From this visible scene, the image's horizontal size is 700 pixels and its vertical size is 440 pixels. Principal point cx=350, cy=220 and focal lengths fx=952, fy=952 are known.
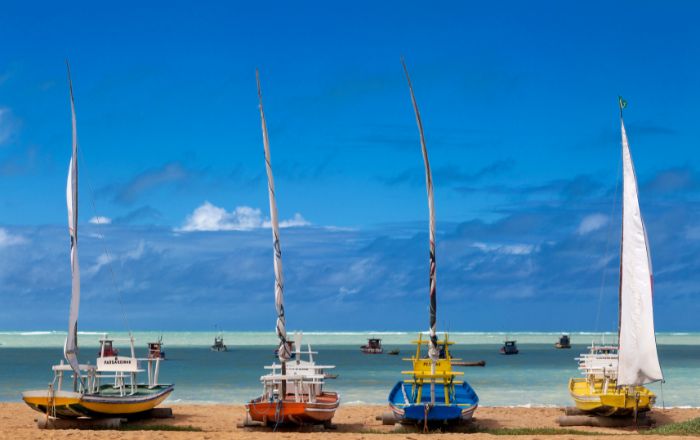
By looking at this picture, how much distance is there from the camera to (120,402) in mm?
32125

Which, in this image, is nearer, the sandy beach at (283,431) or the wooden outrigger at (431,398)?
the sandy beach at (283,431)

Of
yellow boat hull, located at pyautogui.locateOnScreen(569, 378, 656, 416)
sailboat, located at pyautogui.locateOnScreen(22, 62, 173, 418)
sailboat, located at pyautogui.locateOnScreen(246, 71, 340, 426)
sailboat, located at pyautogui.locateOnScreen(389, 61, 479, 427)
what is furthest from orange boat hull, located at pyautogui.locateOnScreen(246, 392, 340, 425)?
yellow boat hull, located at pyautogui.locateOnScreen(569, 378, 656, 416)

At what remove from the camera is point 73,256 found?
105 ft

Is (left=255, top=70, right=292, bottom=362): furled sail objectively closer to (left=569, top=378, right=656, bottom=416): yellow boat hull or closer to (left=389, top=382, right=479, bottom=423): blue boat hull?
(left=389, top=382, right=479, bottom=423): blue boat hull

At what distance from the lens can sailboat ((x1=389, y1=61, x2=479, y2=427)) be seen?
1158 inches

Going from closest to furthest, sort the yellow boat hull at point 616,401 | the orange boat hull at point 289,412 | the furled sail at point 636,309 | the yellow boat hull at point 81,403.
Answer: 1. the orange boat hull at point 289,412
2. the furled sail at point 636,309
3. the yellow boat hull at point 81,403
4. the yellow boat hull at point 616,401

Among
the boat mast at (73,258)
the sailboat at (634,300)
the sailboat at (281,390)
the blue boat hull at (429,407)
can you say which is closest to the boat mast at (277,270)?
the sailboat at (281,390)

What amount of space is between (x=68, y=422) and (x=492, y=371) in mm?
62356

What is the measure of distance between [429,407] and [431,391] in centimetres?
49

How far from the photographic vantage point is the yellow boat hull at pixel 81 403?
30656mm

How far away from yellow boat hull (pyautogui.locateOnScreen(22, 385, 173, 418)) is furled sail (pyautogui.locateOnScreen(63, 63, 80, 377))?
1.00m

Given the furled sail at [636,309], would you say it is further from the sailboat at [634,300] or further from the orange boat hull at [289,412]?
the orange boat hull at [289,412]

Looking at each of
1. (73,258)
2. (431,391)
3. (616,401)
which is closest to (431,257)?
(431,391)

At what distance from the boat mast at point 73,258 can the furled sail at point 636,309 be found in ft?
58.1
